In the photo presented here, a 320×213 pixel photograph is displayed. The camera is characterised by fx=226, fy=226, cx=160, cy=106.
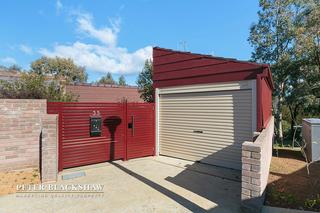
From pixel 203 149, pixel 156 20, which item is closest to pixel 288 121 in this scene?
pixel 156 20

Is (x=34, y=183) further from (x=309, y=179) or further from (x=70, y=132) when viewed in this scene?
(x=309, y=179)

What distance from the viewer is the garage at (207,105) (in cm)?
565

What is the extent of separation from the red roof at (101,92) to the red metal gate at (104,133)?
1051cm

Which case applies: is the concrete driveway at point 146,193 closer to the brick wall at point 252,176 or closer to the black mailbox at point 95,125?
the brick wall at point 252,176

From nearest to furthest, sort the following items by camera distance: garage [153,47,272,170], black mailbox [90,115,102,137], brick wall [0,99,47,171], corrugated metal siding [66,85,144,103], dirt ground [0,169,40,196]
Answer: dirt ground [0,169,40,196], brick wall [0,99,47,171], garage [153,47,272,170], black mailbox [90,115,102,137], corrugated metal siding [66,85,144,103]

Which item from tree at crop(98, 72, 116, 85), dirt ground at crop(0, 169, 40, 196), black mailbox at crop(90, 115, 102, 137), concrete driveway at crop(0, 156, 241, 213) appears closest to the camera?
concrete driveway at crop(0, 156, 241, 213)

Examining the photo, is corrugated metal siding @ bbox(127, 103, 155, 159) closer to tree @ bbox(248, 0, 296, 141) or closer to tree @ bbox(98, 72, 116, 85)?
tree @ bbox(248, 0, 296, 141)

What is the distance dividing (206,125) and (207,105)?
1.92 feet

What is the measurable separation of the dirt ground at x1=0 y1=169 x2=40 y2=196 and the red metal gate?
Answer: 0.69m

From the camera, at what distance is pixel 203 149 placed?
665cm

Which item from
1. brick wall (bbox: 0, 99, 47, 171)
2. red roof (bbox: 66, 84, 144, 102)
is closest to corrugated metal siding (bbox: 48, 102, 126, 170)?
brick wall (bbox: 0, 99, 47, 171)

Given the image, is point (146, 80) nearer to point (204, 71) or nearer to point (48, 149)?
point (204, 71)

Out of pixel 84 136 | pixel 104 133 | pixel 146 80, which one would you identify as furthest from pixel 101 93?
pixel 84 136

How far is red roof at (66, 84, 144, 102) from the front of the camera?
17156 millimetres
